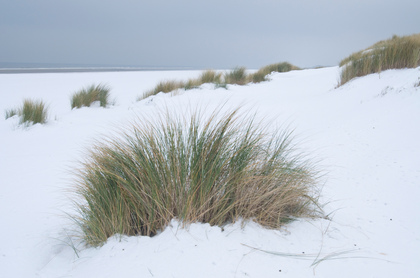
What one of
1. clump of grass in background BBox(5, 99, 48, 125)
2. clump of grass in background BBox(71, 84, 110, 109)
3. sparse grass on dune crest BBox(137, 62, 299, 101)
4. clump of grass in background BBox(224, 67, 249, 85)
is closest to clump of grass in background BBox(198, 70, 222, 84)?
sparse grass on dune crest BBox(137, 62, 299, 101)

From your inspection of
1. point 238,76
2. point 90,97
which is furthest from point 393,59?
point 90,97

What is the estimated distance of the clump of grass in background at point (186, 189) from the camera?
1.75m

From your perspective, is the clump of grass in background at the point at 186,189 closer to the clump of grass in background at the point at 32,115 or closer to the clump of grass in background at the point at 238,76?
the clump of grass in background at the point at 32,115

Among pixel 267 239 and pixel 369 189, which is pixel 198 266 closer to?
pixel 267 239

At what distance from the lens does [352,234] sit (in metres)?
1.80

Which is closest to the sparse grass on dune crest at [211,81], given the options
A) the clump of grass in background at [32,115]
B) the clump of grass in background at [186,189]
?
the clump of grass in background at [32,115]

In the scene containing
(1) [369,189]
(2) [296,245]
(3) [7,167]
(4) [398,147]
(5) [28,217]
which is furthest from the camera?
(3) [7,167]

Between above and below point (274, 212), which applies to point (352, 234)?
below

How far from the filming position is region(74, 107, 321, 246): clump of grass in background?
1745 mm

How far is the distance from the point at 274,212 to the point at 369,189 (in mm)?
1219

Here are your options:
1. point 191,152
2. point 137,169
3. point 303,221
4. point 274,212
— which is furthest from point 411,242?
point 137,169

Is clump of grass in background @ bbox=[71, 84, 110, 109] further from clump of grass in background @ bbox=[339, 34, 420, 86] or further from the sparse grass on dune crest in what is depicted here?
clump of grass in background @ bbox=[339, 34, 420, 86]

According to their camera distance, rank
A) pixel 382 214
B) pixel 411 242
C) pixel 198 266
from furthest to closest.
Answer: pixel 382 214, pixel 411 242, pixel 198 266

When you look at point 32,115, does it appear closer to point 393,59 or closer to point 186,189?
point 186,189
